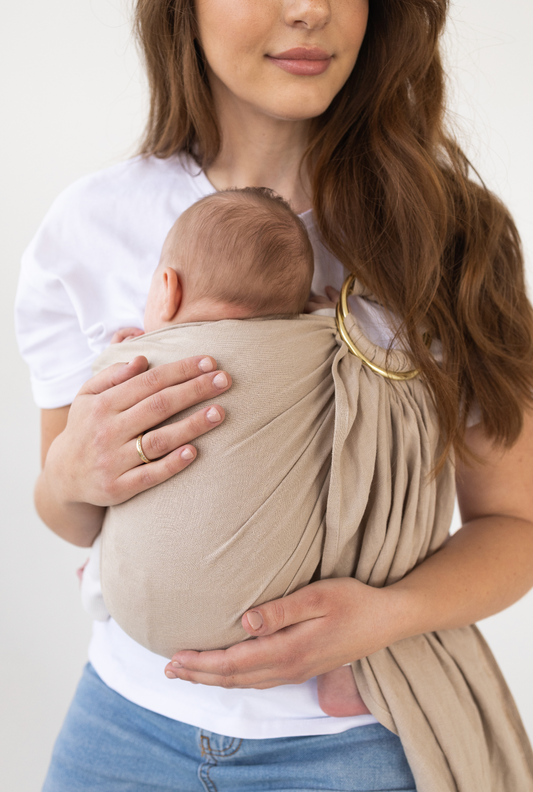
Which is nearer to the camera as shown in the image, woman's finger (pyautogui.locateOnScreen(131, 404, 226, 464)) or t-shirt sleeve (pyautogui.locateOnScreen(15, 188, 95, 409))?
woman's finger (pyautogui.locateOnScreen(131, 404, 226, 464))

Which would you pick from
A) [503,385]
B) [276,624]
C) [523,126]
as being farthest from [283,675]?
Answer: [523,126]

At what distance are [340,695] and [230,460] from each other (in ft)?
1.46

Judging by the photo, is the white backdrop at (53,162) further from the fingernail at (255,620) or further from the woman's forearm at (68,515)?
the fingernail at (255,620)

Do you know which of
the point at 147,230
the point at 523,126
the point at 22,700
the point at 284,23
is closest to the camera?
the point at 284,23

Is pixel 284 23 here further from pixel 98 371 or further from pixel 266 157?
pixel 98 371

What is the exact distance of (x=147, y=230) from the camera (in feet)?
3.99

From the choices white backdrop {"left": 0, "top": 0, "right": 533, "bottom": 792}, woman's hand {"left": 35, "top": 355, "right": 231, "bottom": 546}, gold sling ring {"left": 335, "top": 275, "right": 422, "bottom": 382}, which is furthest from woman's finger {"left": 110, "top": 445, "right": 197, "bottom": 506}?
white backdrop {"left": 0, "top": 0, "right": 533, "bottom": 792}

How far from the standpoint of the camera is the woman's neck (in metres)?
1.23

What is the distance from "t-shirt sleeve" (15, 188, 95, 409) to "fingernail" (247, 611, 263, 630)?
2.09 ft

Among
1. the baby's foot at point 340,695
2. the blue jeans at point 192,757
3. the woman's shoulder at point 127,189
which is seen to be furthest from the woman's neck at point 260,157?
the blue jeans at point 192,757

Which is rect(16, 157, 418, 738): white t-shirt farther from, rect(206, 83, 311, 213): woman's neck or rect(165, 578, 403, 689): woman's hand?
rect(165, 578, 403, 689): woman's hand

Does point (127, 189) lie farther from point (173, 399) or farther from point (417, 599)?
point (417, 599)

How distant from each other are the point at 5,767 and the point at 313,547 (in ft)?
5.56

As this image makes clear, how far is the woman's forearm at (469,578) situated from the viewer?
1.00 meters
